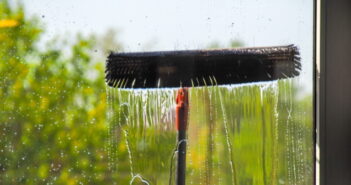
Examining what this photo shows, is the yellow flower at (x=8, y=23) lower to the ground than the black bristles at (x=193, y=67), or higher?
higher

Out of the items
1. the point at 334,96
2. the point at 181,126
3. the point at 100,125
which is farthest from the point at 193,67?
the point at 334,96

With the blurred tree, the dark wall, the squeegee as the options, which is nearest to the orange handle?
the squeegee

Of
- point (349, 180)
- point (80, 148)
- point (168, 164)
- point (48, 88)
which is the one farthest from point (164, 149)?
point (349, 180)

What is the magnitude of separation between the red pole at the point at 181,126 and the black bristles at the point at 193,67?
0.10ft

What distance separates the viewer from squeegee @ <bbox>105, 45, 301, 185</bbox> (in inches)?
41.1

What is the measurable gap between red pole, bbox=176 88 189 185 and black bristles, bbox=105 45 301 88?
29 mm

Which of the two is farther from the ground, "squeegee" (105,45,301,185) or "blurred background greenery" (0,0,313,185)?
"squeegee" (105,45,301,185)

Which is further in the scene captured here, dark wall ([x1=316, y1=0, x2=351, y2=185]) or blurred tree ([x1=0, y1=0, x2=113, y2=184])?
dark wall ([x1=316, y1=0, x2=351, y2=185])

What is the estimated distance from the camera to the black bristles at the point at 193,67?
3.42 feet

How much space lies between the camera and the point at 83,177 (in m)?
1.03

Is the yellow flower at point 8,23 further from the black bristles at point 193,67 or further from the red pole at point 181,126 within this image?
the red pole at point 181,126

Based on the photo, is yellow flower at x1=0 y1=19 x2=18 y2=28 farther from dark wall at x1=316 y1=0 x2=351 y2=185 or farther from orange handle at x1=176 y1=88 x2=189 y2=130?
dark wall at x1=316 y1=0 x2=351 y2=185

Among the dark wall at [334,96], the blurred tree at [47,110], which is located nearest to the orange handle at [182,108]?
the blurred tree at [47,110]

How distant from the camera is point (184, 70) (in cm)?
107
